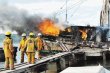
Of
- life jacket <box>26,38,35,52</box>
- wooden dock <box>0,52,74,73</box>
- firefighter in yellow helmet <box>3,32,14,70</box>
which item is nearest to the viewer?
firefighter in yellow helmet <box>3,32,14,70</box>

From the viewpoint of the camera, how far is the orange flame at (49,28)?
47.2 m

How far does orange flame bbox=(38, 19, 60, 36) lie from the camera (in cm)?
4722

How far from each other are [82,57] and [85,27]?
29.6 ft

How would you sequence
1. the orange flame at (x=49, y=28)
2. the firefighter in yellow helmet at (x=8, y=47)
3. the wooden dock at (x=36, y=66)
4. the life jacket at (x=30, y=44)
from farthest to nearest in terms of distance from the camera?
the orange flame at (x=49, y=28) → the life jacket at (x=30, y=44) → the wooden dock at (x=36, y=66) → the firefighter in yellow helmet at (x=8, y=47)

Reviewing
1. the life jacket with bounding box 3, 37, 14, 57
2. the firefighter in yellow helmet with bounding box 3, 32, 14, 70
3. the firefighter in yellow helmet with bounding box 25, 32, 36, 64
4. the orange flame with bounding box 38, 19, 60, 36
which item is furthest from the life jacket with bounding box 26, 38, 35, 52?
the orange flame with bounding box 38, 19, 60, 36

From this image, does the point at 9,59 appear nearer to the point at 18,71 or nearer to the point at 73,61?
the point at 18,71

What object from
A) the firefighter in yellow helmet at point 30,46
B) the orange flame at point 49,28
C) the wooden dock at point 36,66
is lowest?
the wooden dock at point 36,66

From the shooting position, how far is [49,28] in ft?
160

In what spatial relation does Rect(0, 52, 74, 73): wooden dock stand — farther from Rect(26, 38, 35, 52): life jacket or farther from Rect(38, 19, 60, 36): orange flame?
Rect(38, 19, 60, 36): orange flame

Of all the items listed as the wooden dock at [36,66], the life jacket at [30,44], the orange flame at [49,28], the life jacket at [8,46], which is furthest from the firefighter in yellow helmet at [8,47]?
the orange flame at [49,28]

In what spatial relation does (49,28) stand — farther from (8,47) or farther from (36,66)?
(8,47)

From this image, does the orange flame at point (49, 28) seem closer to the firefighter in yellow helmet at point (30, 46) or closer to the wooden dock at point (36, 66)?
the wooden dock at point (36, 66)

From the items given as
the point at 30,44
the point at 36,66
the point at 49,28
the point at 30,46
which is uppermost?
the point at 49,28

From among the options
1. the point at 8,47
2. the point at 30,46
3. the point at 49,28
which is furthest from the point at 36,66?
the point at 49,28
